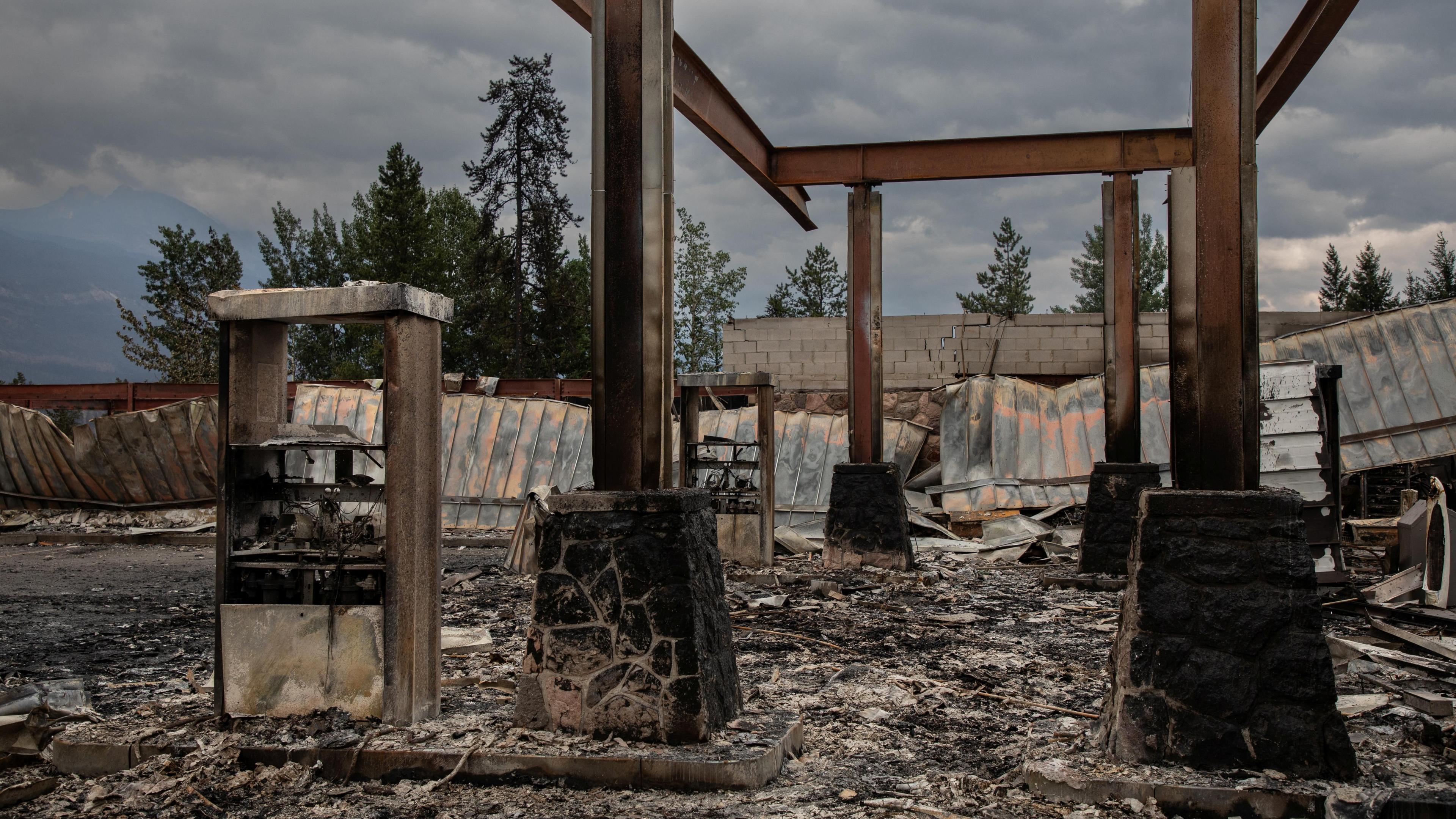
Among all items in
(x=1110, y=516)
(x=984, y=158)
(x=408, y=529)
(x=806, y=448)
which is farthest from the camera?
(x=806, y=448)

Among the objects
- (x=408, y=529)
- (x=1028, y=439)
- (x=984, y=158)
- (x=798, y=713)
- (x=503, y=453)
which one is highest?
(x=984, y=158)

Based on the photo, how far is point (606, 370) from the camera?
5.46 m

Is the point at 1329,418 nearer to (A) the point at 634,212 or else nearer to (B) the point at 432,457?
(A) the point at 634,212

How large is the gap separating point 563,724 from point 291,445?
84.9 inches

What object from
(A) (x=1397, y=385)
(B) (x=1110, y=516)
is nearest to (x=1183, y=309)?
(B) (x=1110, y=516)

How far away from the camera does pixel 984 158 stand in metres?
12.5

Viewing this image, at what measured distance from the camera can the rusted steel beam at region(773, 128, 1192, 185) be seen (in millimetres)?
12234

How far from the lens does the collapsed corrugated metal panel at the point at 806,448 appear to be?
55.6ft

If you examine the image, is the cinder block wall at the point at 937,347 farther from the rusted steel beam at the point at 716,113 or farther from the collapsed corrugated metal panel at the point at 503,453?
the rusted steel beam at the point at 716,113

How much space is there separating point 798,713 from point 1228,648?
225cm

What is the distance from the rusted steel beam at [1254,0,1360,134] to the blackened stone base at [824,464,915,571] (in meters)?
5.74

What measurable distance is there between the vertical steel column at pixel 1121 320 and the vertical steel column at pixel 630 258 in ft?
25.2

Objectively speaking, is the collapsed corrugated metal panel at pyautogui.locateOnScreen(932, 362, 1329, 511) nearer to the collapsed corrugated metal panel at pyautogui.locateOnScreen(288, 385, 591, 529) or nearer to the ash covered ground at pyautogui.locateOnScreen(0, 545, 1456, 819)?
the ash covered ground at pyautogui.locateOnScreen(0, 545, 1456, 819)

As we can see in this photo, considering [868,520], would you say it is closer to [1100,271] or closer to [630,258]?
[630,258]
